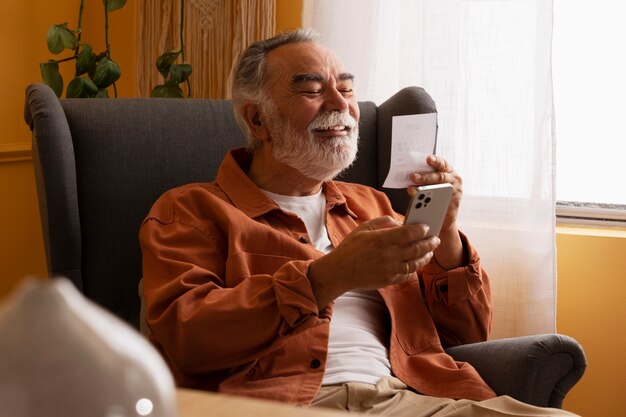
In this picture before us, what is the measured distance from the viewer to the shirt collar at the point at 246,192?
1.96 metres

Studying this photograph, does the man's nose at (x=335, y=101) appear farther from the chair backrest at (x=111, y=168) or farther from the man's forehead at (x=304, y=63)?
the chair backrest at (x=111, y=168)

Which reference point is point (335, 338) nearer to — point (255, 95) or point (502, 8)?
point (255, 95)

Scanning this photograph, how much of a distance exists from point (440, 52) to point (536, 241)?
24.5 inches

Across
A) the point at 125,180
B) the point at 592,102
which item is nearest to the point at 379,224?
the point at 125,180

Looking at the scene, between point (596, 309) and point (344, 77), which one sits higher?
point (344, 77)

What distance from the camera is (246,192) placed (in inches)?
78.2

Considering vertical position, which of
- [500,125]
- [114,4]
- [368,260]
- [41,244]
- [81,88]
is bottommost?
[41,244]

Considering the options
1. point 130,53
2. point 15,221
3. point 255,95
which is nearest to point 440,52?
point 255,95

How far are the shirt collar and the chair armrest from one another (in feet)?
1.60

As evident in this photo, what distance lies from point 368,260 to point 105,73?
5.28 ft

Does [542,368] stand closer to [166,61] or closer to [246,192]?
[246,192]

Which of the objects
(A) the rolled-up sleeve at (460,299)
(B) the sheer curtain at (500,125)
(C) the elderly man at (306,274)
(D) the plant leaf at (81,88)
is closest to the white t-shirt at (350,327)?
(C) the elderly man at (306,274)

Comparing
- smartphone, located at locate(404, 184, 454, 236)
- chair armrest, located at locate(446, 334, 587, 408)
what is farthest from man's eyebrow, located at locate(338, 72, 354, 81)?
chair armrest, located at locate(446, 334, 587, 408)

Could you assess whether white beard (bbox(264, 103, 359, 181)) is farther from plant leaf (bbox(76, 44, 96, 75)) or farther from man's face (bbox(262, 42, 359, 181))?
plant leaf (bbox(76, 44, 96, 75))
